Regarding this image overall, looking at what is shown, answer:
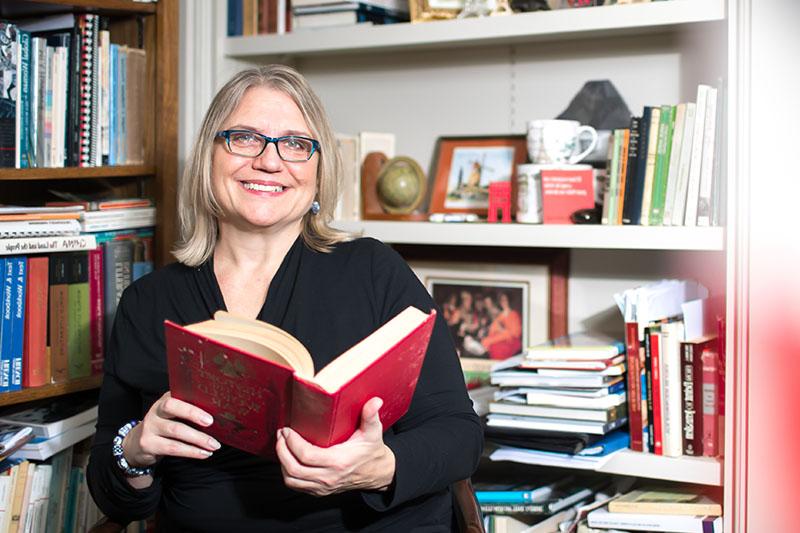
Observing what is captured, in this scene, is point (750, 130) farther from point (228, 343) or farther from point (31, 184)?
point (31, 184)

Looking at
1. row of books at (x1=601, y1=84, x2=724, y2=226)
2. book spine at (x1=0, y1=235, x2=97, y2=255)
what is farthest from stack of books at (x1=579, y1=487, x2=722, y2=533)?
book spine at (x1=0, y1=235, x2=97, y2=255)

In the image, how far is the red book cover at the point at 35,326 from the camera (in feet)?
6.12

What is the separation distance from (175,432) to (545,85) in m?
1.30

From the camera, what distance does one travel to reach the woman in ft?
4.68

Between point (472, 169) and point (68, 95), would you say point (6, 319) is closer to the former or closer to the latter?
point (68, 95)

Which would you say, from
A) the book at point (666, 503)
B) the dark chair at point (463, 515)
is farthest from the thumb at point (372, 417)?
the book at point (666, 503)

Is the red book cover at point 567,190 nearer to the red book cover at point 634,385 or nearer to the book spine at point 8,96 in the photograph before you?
the red book cover at point 634,385

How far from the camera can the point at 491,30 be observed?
6.38 ft

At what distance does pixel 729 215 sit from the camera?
1715 millimetres

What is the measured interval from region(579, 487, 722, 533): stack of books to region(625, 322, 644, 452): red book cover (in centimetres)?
11

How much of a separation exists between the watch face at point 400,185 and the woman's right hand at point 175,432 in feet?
3.18

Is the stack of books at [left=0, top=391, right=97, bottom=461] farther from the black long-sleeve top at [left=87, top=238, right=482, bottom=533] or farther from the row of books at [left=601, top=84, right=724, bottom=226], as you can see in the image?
the row of books at [left=601, top=84, right=724, bottom=226]

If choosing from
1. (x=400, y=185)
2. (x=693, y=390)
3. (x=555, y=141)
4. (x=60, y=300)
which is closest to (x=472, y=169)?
(x=400, y=185)

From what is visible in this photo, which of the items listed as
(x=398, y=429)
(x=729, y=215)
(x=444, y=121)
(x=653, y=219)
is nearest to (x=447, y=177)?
(x=444, y=121)
